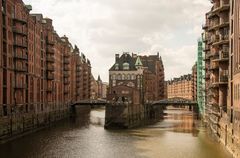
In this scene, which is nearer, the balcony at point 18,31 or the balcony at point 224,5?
the balcony at point 224,5

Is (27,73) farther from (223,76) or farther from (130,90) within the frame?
(223,76)

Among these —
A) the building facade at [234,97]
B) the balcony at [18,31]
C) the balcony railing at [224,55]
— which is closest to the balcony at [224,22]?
the building facade at [234,97]

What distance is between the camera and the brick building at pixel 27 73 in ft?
233

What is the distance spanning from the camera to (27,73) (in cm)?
8575

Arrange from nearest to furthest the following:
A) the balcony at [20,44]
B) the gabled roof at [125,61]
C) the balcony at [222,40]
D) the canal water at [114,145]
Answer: the canal water at [114,145]
the balcony at [222,40]
the balcony at [20,44]
the gabled roof at [125,61]

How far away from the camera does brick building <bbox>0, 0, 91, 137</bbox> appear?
71000mm

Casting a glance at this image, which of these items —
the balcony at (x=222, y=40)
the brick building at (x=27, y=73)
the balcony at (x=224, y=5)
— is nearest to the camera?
the balcony at (x=224, y=5)

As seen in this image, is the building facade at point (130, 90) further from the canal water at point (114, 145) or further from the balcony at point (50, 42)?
the balcony at point (50, 42)

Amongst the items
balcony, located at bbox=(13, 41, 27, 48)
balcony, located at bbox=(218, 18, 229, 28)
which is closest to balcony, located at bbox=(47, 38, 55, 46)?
balcony, located at bbox=(13, 41, 27, 48)

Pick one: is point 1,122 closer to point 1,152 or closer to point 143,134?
point 1,152

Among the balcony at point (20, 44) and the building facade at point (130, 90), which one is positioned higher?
the balcony at point (20, 44)

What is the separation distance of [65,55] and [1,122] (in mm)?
73282

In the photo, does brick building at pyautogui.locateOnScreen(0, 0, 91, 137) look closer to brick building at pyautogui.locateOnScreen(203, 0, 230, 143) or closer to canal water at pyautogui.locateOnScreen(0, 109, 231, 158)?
canal water at pyautogui.locateOnScreen(0, 109, 231, 158)

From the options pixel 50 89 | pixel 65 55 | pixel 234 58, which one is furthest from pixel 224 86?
pixel 65 55
